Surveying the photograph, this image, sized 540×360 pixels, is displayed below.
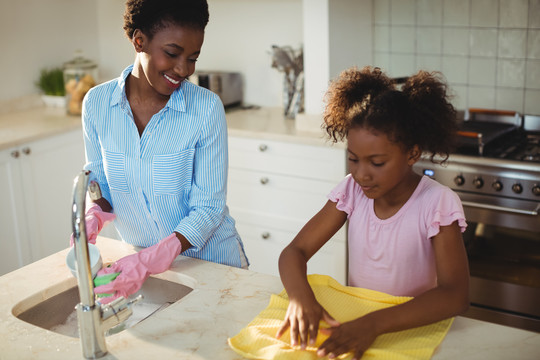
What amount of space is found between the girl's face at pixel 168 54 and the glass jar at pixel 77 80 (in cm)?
191

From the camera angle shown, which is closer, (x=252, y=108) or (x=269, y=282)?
(x=269, y=282)

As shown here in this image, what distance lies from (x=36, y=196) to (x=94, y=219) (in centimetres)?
166

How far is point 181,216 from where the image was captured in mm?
1729

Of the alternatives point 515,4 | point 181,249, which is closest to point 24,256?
point 181,249

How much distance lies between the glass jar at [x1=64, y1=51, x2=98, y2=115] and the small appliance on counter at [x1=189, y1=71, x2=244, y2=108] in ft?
1.83

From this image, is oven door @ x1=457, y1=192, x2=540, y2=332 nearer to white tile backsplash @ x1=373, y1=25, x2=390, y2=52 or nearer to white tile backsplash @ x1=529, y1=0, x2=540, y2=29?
white tile backsplash @ x1=529, y1=0, x2=540, y2=29

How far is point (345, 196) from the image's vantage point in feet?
5.14

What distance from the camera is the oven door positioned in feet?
8.27

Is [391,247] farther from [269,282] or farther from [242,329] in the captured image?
[242,329]

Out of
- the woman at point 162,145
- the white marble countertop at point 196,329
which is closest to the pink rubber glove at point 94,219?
the woman at point 162,145

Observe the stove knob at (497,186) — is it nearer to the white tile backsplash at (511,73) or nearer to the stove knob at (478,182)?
the stove knob at (478,182)

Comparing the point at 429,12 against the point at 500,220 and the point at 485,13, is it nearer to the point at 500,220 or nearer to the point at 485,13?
the point at 485,13

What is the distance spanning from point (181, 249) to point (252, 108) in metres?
1.98

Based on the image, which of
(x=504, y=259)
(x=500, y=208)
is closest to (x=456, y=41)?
(x=500, y=208)
